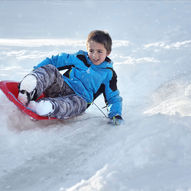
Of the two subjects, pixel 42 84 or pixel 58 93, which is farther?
pixel 58 93

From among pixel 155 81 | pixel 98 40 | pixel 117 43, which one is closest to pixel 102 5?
pixel 117 43

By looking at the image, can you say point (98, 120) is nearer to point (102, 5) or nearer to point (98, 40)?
point (98, 40)

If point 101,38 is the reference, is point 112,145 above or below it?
below

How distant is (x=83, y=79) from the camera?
7.54 ft

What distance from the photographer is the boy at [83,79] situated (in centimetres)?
202

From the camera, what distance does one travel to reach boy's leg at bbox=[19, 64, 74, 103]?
5.69 feet

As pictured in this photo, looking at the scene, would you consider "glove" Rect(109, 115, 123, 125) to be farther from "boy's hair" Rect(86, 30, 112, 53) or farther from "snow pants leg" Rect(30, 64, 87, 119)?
"boy's hair" Rect(86, 30, 112, 53)

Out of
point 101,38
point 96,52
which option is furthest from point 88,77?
point 101,38

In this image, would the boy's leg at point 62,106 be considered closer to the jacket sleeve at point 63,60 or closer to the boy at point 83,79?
the boy at point 83,79

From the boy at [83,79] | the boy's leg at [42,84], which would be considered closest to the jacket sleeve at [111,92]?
the boy at [83,79]

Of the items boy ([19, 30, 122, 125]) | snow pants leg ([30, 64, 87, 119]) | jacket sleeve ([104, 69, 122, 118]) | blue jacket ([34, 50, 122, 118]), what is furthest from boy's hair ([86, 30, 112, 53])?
snow pants leg ([30, 64, 87, 119])

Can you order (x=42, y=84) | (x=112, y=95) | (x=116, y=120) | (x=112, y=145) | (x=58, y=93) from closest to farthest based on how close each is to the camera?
(x=112, y=145)
(x=42, y=84)
(x=116, y=120)
(x=58, y=93)
(x=112, y=95)

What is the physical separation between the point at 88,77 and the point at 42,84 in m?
0.59

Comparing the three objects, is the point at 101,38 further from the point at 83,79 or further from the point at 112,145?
the point at 112,145
